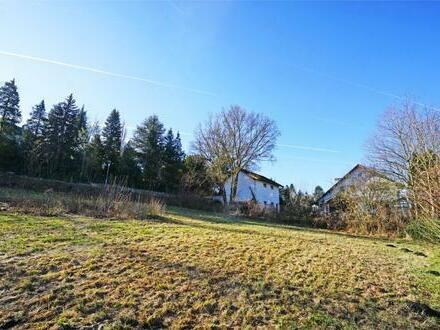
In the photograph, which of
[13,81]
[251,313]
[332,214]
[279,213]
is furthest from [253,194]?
[251,313]

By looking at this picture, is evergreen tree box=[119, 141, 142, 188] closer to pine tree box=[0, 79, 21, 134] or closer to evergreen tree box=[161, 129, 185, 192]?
evergreen tree box=[161, 129, 185, 192]

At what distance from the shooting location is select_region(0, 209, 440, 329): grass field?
166 inches

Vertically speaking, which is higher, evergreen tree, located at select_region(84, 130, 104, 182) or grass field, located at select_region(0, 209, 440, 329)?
evergreen tree, located at select_region(84, 130, 104, 182)

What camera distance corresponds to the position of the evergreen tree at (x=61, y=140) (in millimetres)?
35469

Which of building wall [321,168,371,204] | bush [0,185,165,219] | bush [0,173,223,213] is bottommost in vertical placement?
bush [0,185,165,219]

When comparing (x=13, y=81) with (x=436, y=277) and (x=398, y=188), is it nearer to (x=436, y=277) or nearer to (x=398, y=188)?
(x=398, y=188)

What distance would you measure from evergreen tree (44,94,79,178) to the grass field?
96.9 feet

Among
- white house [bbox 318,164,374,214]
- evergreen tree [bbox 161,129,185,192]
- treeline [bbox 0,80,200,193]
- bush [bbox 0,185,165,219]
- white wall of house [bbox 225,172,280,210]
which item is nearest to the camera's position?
bush [bbox 0,185,165,219]

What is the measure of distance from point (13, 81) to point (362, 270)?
146ft

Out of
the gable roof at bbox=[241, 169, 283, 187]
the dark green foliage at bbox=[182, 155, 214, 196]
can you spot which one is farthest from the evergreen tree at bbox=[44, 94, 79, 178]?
the gable roof at bbox=[241, 169, 283, 187]

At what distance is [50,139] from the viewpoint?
35.9 metres

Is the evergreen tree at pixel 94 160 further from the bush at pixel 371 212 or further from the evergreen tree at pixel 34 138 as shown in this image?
the bush at pixel 371 212

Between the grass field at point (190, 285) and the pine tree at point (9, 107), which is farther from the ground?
the pine tree at point (9, 107)

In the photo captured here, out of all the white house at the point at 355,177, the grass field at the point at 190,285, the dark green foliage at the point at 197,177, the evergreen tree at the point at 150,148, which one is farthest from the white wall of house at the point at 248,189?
the grass field at the point at 190,285
